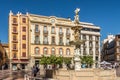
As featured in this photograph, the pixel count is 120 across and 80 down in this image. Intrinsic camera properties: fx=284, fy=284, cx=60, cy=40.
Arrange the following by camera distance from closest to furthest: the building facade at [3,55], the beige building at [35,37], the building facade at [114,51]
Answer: the building facade at [3,55] < the beige building at [35,37] < the building facade at [114,51]

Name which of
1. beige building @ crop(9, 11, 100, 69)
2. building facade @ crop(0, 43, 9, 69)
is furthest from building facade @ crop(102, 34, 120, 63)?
building facade @ crop(0, 43, 9, 69)

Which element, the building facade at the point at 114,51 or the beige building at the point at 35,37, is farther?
the building facade at the point at 114,51

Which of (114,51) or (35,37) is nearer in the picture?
(35,37)

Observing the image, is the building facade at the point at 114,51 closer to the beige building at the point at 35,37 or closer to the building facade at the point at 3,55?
the beige building at the point at 35,37

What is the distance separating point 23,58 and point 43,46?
6632mm

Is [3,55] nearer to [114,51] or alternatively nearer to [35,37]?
[35,37]

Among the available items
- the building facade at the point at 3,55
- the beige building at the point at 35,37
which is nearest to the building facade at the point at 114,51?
the beige building at the point at 35,37

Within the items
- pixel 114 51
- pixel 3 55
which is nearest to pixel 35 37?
pixel 3 55

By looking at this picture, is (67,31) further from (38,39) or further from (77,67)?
(77,67)

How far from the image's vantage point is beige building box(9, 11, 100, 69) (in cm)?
7712

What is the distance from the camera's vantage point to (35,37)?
259 feet

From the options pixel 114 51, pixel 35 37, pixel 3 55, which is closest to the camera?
pixel 3 55

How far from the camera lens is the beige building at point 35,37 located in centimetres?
7712

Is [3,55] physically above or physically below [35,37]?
below
